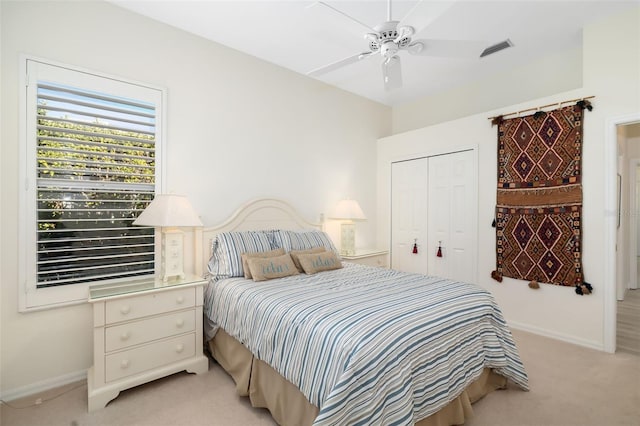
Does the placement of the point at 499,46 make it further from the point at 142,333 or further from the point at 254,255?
the point at 142,333

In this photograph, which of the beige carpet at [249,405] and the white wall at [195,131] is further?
the white wall at [195,131]

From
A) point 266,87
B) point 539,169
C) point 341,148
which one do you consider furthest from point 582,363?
point 266,87

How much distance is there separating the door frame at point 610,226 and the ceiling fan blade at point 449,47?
1.71 metres

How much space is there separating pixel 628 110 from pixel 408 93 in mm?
2365

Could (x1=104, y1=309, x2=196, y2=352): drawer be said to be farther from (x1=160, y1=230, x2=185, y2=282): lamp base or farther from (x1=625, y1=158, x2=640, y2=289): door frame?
(x1=625, y1=158, x2=640, y2=289): door frame

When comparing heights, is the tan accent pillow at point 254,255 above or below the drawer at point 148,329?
above

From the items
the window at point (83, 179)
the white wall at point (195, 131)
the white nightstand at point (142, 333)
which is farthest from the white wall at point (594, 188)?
the window at point (83, 179)

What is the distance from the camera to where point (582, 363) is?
2592 mm

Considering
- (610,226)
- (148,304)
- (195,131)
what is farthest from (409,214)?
(148,304)

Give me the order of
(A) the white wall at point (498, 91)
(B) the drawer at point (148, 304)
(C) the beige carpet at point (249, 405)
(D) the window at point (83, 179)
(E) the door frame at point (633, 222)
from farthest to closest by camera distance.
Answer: (E) the door frame at point (633, 222) < (A) the white wall at point (498, 91) < (D) the window at point (83, 179) < (B) the drawer at point (148, 304) < (C) the beige carpet at point (249, 405)

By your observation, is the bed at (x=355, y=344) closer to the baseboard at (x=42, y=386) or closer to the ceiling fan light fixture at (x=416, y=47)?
the baseboard at (x=42, y=386)

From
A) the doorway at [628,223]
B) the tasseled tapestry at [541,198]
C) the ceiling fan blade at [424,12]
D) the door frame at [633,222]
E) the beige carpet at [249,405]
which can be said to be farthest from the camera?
the door frame at [633,222]

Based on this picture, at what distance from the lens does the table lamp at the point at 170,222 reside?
239 centimetres

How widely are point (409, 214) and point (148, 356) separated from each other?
3.45m
